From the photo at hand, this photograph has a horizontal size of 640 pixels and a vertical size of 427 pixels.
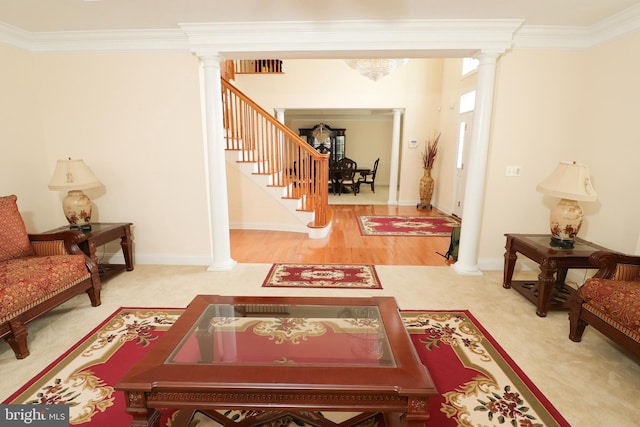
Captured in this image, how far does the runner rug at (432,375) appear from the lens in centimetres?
176

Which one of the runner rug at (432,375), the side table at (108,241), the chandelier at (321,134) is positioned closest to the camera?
the runner rug at (432,375)

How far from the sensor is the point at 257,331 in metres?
1.89

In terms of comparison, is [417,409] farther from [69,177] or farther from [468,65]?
[468,65]

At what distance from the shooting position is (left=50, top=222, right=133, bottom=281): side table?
310 centimetres

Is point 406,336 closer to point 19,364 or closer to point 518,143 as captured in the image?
point 19,364

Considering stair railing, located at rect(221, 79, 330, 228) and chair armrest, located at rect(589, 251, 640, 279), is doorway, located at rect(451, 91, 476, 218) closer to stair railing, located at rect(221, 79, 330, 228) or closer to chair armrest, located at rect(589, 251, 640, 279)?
stair railing, located at rect(221, 79, 330, 228)

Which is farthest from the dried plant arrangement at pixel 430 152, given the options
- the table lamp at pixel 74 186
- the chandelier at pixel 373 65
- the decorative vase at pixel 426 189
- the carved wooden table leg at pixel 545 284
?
the table lamp at pixel 74 186

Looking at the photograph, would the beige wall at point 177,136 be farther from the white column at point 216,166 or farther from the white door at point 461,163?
the white door at point 461,163

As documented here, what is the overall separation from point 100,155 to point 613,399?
4.98 metres

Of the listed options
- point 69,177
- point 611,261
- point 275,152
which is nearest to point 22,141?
point 69,177

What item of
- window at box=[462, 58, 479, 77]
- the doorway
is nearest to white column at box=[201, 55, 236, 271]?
the doorway

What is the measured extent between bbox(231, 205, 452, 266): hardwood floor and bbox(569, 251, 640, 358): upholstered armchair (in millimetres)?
1746

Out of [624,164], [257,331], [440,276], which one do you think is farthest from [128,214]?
[624,164]

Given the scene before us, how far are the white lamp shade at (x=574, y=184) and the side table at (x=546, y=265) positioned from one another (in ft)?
1.55
